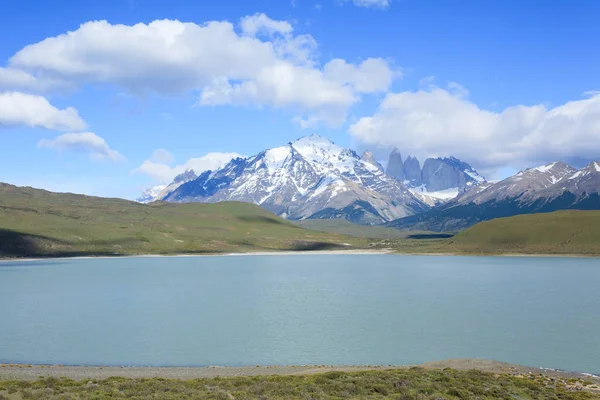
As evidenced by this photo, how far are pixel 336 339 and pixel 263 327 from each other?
14980mm

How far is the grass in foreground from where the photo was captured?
40500mm

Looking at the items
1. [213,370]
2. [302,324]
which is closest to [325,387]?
[213,370]

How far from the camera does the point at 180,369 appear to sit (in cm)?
5619

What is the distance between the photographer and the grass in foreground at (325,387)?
4050cm

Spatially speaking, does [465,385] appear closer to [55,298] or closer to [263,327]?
[263,327]

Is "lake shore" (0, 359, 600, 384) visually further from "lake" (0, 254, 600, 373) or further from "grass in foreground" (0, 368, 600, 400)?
"grass in foreground" (0, 368, 600, 400)

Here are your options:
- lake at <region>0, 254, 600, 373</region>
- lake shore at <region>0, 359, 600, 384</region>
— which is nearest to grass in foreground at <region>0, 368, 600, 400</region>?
lake shore at <region>0, 359, 600, 384</region>

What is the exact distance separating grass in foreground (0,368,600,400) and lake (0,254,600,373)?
44.3 feet

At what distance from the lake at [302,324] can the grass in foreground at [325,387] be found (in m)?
13.5

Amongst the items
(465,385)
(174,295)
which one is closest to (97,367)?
(465,385)

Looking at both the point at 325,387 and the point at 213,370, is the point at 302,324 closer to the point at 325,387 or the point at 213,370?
the point at 213,370

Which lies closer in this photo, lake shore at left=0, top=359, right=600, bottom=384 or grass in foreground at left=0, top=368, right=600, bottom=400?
grass in foreground at left=0, top=368, right=600, bottom=400

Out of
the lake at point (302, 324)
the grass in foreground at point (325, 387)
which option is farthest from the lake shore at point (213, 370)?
the grass in foreground at point (325, 387)

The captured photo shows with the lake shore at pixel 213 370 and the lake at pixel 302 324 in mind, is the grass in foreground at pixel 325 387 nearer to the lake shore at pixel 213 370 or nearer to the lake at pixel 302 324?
the lake shore at pixel 213 370
